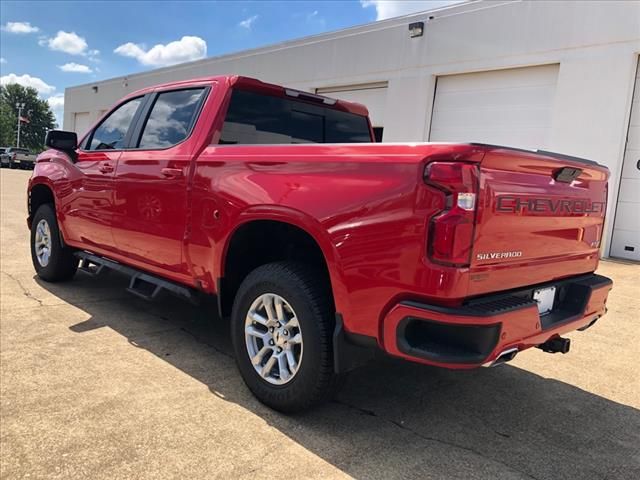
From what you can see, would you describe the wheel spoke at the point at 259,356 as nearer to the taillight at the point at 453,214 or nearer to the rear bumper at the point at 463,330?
the rear bumper at the point at 463,330

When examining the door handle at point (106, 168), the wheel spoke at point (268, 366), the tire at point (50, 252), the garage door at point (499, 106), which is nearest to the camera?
the wheel spoke at point (268, 366)

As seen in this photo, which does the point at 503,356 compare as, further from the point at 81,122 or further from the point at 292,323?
the point at 81,122

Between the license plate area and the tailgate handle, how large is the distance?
602 mm

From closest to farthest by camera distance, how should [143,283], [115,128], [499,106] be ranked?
1. [143,283]
2. [115,128]
3. [499,106]

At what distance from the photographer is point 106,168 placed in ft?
14.4

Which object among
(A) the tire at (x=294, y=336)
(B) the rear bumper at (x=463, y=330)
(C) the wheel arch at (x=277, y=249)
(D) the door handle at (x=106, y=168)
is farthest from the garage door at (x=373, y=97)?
(B) the rear bumper at (x=463, y=330)

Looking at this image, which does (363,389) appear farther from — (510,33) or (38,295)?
(510,33)

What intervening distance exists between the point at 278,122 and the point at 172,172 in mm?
881

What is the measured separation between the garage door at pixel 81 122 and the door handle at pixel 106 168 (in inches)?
1219

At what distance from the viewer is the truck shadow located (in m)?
2.57

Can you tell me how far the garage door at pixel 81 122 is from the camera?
32278 mm

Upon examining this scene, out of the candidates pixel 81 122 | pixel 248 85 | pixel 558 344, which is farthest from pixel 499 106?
pixel 81 122

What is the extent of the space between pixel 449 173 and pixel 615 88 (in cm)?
925

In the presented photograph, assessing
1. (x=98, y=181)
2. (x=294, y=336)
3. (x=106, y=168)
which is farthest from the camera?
(x=98, y=181)
